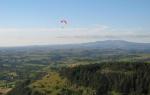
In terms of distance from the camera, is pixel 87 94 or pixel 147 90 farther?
pixel 87 94

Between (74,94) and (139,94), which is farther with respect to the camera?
(74,94)

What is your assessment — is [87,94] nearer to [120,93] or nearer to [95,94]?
[95,94]

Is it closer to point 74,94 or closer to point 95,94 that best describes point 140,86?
point 95,94

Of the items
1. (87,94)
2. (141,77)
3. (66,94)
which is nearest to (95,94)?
(87,94)

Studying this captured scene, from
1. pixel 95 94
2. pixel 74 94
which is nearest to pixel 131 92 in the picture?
pixel 95 94

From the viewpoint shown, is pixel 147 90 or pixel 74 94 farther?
pixel 74 94

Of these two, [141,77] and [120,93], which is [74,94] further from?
[141,77]

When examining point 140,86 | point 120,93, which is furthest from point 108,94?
point 140,86
